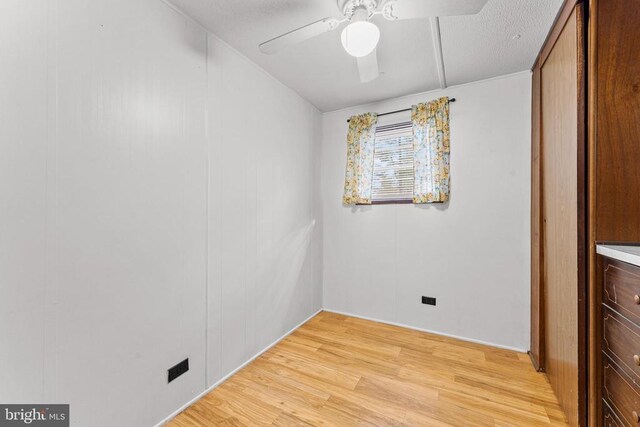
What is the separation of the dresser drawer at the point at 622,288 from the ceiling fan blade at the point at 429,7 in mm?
1272

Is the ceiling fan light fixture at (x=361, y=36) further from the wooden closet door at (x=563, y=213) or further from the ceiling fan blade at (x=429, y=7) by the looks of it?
the wooden closet door at (x=563, y=213)

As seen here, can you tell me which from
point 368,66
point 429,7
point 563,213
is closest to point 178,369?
point 368,66

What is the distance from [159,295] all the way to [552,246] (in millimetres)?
2523

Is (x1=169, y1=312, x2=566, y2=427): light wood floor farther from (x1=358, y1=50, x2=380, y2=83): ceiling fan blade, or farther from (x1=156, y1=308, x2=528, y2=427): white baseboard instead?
(x1=358, y1=50, x2=380, y2=83): ceiling fan blade

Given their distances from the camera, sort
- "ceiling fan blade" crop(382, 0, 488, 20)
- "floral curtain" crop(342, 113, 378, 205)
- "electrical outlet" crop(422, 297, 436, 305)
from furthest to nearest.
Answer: "floral curtain" crop(342, 113, 378, 205) → "electrical outlet" crop(422, 297, 436, 305) → "ceiling fan blade" crop(382, 0, 488, 20)

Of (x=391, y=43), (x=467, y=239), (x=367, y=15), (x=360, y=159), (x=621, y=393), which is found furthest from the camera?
(x=360, y=159)

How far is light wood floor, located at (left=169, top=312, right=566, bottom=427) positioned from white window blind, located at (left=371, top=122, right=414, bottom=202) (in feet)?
4.89

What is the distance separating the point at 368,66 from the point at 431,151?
4.26 feet

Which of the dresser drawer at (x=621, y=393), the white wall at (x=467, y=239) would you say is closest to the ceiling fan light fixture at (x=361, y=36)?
the white wall at (x=467, y=239)

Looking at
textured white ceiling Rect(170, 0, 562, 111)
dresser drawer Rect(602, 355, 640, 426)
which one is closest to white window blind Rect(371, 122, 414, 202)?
textured white ceiling Rect(170, 0, 562, 111)

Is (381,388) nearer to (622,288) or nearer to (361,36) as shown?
(622,288)

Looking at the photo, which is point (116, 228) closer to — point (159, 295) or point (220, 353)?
point (159, 295)

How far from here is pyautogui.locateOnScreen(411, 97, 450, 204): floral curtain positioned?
8.39 ft

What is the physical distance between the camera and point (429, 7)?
Result: 1255 millimetres
